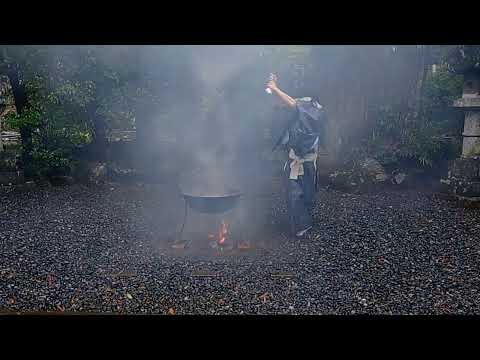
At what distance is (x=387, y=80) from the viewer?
9.64 m

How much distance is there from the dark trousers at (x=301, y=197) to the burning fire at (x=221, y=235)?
0.94m

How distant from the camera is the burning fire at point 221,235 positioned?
5.87 metres

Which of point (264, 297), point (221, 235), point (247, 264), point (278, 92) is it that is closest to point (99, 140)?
point (221, 235)

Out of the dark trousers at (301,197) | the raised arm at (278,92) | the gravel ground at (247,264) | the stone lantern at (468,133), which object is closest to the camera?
the gravel ground at (247,264)

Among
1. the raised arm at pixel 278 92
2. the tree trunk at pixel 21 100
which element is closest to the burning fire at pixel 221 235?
the raised arm at pixel 278 92

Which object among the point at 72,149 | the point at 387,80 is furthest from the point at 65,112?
the point at 387,80

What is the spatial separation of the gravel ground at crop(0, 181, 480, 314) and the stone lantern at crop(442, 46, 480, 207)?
0.52m

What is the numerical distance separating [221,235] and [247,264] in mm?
960

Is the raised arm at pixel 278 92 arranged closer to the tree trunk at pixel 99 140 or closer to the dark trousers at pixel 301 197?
the dark trousers at pixel 301 197

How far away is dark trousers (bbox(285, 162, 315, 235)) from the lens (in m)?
6.07

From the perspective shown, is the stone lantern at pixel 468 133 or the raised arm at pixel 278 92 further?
the stone lantern at pixel 468 133

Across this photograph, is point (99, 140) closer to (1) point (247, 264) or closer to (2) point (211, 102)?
(2) point (211, 102)

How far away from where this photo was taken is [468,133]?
777 cm

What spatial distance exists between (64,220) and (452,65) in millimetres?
Answer: 6977
